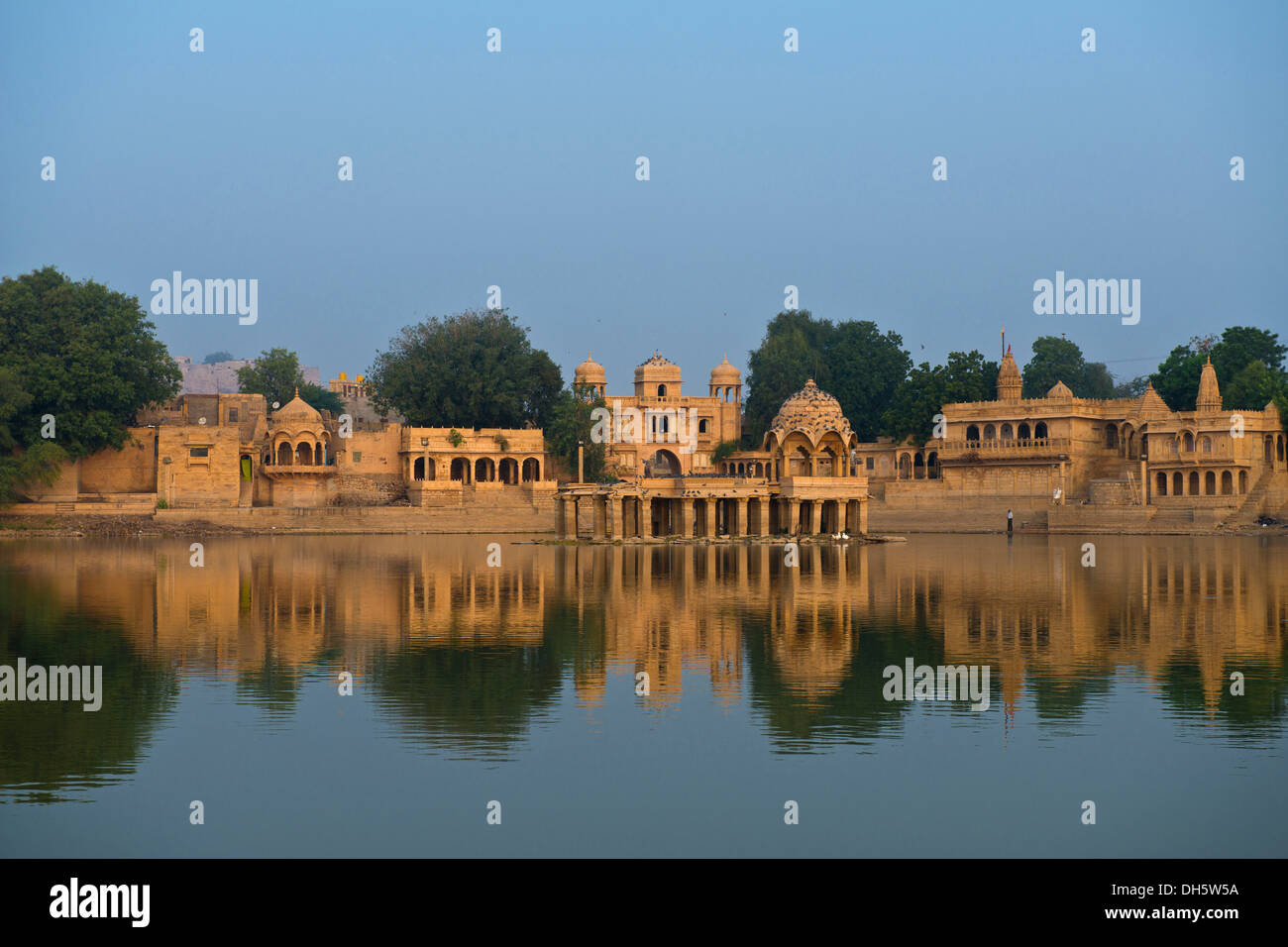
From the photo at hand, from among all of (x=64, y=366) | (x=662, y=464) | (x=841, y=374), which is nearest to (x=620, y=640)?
(x=64, y=366)

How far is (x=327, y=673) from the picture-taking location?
66.4 ft

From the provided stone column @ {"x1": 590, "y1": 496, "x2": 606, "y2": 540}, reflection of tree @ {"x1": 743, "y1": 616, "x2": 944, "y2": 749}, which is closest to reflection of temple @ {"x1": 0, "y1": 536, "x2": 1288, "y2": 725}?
reflection of tree @ {"x1": 743, "y1": 616, "x2": 944, "y2": 749}

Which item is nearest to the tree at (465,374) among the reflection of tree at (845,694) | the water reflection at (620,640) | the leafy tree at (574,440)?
the leafy tree at (574,440)

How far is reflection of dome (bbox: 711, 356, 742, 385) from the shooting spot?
287 feet

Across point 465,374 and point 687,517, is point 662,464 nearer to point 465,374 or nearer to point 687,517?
point 465,374

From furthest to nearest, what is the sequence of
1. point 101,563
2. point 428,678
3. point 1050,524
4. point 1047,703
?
point 1050,524 < point 101,563 < point 428,678 < point 1047,703

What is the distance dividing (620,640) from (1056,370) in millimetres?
78643

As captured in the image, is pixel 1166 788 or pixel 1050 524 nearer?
pixel 1166 788

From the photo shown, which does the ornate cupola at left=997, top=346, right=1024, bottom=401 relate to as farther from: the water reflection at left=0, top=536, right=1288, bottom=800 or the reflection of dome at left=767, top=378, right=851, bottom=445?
the water reflection at left=0, top=536, right=1288, bottom=800

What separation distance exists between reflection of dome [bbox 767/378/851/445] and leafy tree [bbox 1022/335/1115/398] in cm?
3821
